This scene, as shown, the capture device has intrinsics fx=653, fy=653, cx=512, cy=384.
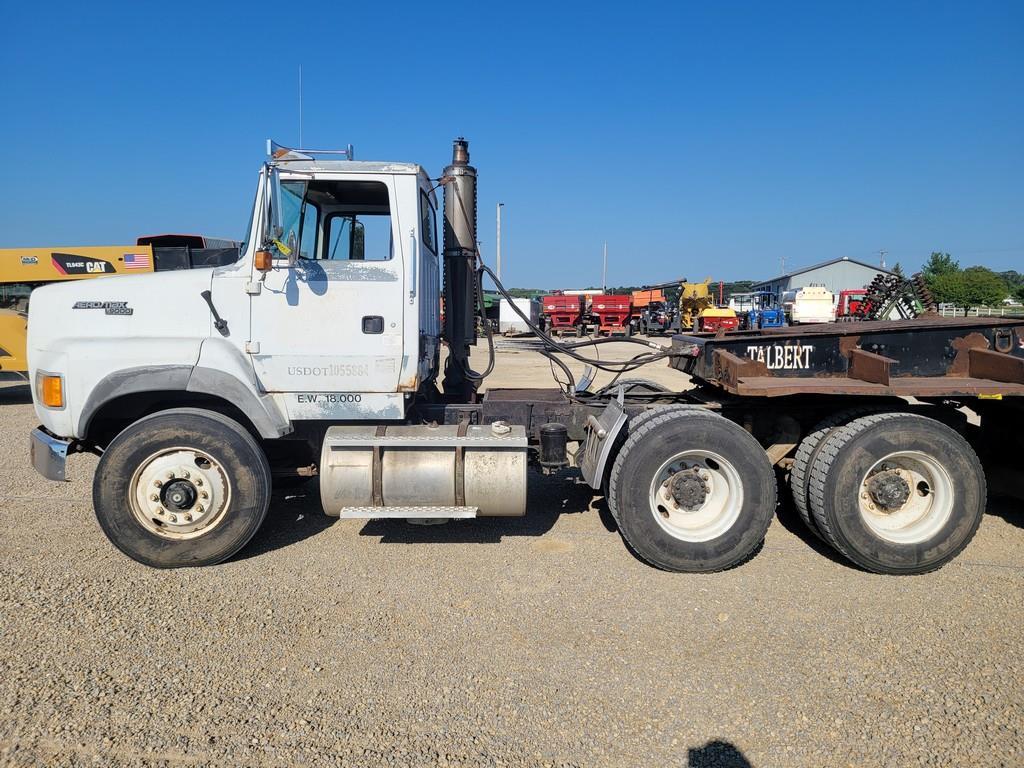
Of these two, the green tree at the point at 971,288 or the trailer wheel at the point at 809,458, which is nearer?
the trailer wheel at the point at 809,458

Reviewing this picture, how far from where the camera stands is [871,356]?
4684 millimetres

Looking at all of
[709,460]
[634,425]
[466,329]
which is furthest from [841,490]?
[466,329]

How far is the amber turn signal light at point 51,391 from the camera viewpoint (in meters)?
4.58

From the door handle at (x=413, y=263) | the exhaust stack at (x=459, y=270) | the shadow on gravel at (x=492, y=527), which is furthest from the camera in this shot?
the exhaust stack at (x=459, y=270)

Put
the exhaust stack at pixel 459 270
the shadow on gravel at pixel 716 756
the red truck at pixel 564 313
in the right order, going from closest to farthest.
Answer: the shadow on gravel at pixel 716 756 → the exhaust stack at pixel 459 270 → the red truck at pixel 564 313

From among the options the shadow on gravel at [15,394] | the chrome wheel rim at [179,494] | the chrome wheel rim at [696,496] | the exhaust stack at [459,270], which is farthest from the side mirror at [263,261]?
the shadow on gravel at [15,394]

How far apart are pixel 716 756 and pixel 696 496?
212cm

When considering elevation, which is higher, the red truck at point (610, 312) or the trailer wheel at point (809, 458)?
the red truck at point (610, 312)

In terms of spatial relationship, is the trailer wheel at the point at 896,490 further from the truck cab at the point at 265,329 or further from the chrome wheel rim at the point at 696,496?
the truck cab at the point at 265,329

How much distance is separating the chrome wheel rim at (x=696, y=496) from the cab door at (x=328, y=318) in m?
2.13

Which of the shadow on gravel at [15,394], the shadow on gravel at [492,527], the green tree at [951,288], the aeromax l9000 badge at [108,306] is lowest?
the shadow on gravel at [492,527]

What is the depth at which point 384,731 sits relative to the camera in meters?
2.93

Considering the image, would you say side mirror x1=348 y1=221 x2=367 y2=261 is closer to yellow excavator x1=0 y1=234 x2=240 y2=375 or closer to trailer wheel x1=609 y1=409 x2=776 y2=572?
trailer wheel x1=609 y1=409 x2=776 y2=572

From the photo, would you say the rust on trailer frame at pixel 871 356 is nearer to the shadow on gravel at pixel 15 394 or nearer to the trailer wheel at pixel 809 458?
the trailer wheel at pixel 809 458
